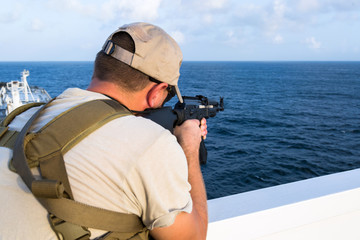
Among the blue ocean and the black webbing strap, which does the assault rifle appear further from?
the blue ocean

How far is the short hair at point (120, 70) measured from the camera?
160 cm

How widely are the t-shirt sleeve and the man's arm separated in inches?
2.7

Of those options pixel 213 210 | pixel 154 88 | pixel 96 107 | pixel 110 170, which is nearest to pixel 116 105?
pixel 96 107

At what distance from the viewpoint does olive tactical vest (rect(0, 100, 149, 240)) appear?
45.7 inches

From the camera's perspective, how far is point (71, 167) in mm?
1223

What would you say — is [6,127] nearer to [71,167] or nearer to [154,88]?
[71,167]

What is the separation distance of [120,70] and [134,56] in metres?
0.11

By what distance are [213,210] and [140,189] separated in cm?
104

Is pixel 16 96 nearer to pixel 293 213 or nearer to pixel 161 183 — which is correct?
pixel 293 213

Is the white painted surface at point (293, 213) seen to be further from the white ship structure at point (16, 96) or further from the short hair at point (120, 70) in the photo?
the white ship structure at point (16, 96)

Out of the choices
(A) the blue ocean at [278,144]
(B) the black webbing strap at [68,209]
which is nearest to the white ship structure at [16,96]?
(A) the blue ocean at [278,144]

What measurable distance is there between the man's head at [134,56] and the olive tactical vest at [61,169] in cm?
38

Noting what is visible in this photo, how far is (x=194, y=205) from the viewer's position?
167cm

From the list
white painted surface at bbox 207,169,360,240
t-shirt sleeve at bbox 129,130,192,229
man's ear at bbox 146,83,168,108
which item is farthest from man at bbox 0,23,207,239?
white painted surface at bbox 207,169,360,240
